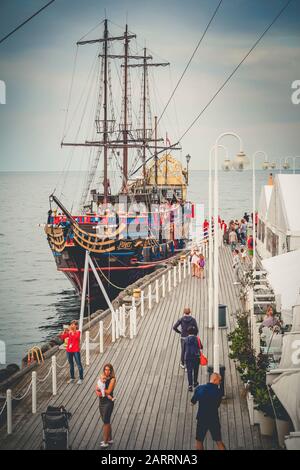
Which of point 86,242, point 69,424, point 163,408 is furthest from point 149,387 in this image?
point 86,242

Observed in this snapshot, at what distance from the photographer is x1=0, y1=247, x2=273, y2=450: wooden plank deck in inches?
408

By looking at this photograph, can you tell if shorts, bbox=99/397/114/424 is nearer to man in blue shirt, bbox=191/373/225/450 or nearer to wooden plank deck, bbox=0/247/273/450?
wooden plank deck, bbox=0/247/273/450

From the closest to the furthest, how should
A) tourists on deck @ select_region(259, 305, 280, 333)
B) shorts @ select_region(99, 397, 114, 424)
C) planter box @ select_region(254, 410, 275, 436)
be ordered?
shorts @ select_region(99, 397, 114, 424), planter box @ select_region(254, 410, 275, 436), tourists on deck @ select_region(259, 305, 280, 333)

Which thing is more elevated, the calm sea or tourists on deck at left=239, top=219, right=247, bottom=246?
tourists on deck at left=239, top=219, right=247, bottom=246

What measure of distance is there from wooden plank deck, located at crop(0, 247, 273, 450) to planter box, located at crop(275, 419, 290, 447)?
0.28 metres

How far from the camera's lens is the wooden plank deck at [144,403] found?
1037 centimetres

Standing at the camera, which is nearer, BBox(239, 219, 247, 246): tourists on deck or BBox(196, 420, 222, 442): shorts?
BBox(196, 420, 222, 442): shorts

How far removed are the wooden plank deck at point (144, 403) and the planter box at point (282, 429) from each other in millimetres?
275

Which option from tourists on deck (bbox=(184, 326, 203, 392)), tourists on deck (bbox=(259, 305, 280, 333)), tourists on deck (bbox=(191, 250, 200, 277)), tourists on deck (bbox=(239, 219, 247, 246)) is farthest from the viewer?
tourists on deck (bbox=(239, 219, 247, 246))

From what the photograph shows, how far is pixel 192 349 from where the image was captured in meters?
12.3

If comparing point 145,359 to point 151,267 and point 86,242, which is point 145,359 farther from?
point 151,267

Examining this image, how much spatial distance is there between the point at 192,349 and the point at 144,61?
148 ft

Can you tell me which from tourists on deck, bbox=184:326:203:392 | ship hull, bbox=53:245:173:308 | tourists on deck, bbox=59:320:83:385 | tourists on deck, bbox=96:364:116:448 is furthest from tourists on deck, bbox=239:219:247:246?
tourists on deck, bbox=96:364:116:448

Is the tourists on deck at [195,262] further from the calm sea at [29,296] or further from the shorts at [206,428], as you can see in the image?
the shorts at [206,428]
